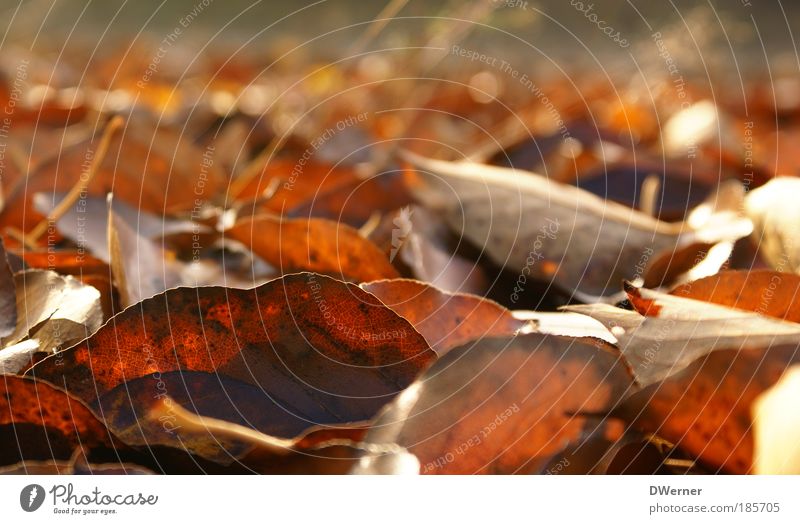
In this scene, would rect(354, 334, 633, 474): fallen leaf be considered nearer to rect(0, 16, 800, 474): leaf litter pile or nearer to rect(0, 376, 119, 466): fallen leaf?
rect(0, 16, 800, 474): leaf litter pile

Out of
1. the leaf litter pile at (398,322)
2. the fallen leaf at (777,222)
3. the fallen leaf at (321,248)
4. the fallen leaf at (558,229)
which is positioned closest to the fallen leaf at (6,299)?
the leaf litter pile at (398,322)

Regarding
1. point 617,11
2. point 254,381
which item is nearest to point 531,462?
point 254,381

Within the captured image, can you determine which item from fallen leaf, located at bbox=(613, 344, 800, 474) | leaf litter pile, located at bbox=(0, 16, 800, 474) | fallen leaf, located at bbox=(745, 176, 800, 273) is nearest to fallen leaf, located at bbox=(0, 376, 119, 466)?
leaf litter pile, located at bbox=(0, 16, 800, 474)

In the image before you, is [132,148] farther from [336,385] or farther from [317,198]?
[336,385]

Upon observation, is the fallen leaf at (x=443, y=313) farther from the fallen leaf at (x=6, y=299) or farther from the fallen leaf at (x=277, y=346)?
the fallen leaf at (x=6, y=299)

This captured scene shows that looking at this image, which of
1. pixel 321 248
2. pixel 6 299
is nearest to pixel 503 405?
pixel 321 248

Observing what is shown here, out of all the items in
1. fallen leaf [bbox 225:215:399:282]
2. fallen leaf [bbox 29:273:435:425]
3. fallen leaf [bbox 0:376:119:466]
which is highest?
fallen leaf [bbox 225:215:399:282]

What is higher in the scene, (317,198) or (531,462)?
(317,198)

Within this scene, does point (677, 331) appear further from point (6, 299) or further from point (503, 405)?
point (6, 299)
